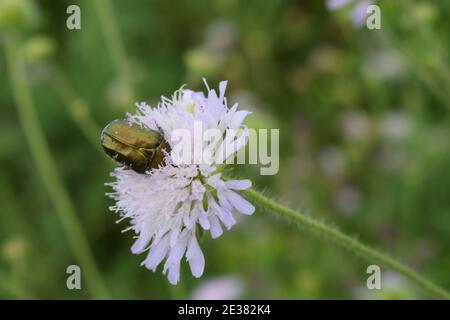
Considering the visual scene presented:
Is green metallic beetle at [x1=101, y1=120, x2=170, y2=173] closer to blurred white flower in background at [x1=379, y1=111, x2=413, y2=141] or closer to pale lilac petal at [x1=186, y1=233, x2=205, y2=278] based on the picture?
pale lilac petal at [x1=186, y1=233, x2=205, y2=278]

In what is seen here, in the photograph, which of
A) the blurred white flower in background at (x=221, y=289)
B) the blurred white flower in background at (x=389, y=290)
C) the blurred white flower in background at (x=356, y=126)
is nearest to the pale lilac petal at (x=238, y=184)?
the blurred white flower in background at (x=389, y=290)

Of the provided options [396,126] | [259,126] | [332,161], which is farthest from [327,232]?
[332,161]

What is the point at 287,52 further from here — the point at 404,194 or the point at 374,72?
the point at 404,194

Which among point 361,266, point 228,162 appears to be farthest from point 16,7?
point 361,266

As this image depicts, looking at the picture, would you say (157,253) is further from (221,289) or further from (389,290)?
(221,289)

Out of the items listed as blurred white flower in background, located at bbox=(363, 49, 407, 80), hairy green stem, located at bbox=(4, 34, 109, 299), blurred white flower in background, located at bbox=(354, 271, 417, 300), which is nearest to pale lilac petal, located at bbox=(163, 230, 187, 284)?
blurred white flower in background, located at bbox=(354, 271, 417, 300)

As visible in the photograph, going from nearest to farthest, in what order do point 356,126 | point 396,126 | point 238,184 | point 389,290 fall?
point 238,184 → point 389,290 → point 396,126 → point 356,126
